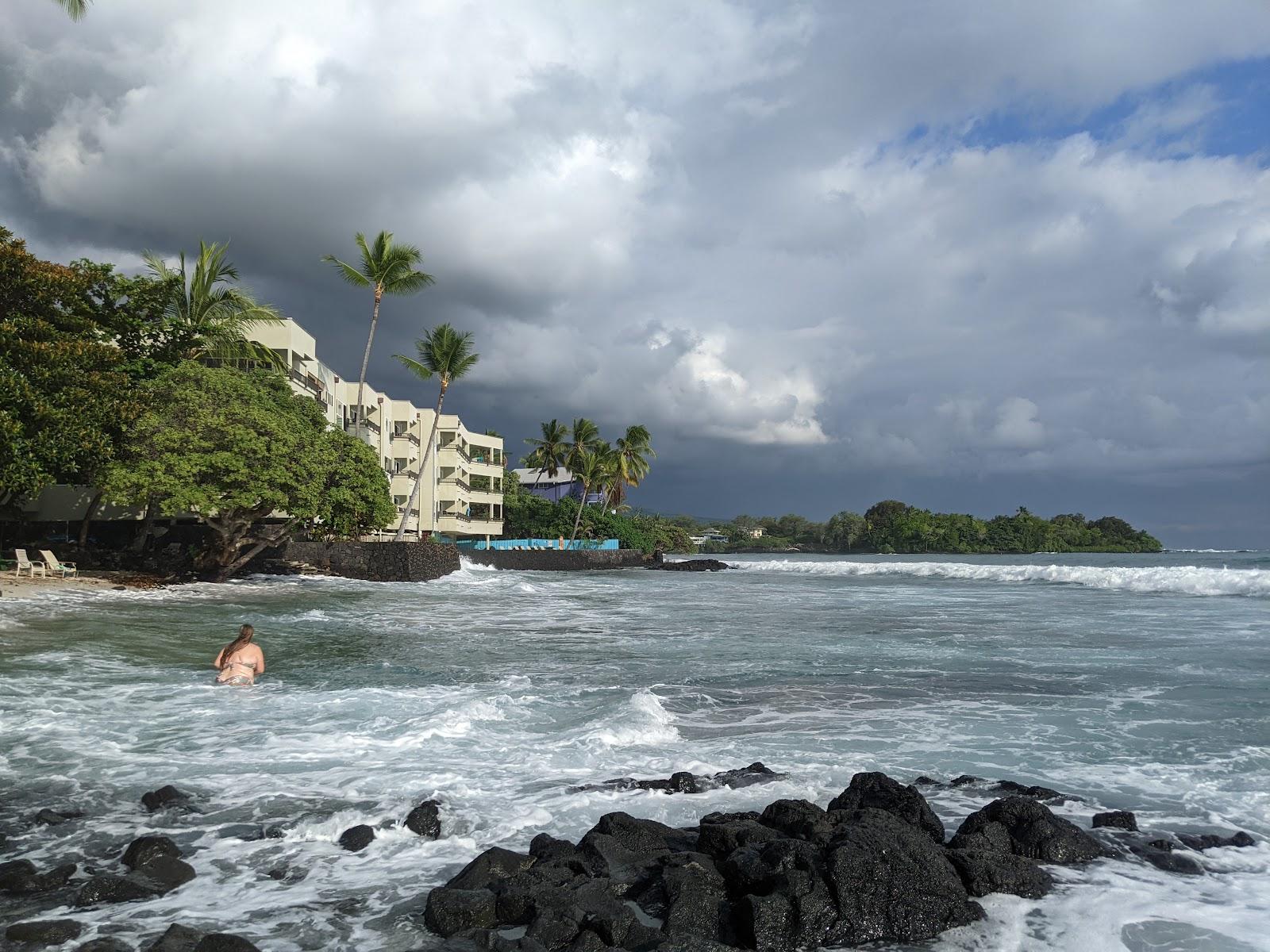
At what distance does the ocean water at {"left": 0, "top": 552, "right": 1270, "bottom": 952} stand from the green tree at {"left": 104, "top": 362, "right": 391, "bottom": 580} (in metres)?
4.64

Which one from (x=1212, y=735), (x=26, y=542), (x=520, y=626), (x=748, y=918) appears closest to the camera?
(x=748, y=918)

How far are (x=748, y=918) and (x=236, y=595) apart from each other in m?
22.1

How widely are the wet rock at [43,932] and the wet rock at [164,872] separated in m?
0.57

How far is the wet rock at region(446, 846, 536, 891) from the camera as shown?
452 centimetres

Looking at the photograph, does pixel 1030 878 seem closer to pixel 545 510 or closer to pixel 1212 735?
pixel 1212 735

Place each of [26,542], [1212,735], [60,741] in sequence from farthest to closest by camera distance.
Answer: [26,542]
[1212,735]
[60,741]

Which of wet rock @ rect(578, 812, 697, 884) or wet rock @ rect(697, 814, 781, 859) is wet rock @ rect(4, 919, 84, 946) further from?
wet rock @ rect(697, 814, 781, 859)

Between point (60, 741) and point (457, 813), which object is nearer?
point (457, 813)

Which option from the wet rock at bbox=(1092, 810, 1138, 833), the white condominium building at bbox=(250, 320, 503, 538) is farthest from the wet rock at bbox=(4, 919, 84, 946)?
the white condominium building at bbox=(250, 320, 503, 538)

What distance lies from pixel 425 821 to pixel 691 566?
181ft

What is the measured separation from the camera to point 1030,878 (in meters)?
4.62

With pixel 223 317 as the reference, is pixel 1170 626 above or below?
below

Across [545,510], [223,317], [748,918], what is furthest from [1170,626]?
[545,510]

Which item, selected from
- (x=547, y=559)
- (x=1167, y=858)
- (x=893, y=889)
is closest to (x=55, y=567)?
(x=893, y=889)
